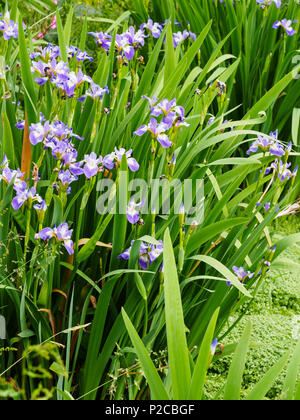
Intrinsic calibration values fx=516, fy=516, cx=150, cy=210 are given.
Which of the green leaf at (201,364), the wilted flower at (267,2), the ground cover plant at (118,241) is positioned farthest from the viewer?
the wilted flower at (267,2)

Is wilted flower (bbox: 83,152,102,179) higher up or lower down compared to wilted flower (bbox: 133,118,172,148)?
lower down

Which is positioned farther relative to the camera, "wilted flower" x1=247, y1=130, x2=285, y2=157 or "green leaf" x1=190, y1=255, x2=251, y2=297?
"wilted flower" x1=247, y1=130, x2=285, y2=157

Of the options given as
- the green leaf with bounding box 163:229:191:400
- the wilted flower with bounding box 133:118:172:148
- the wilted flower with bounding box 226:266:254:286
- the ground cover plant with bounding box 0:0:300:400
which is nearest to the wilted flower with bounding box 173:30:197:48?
the ground cover plant with bounding box 0:0:300:400

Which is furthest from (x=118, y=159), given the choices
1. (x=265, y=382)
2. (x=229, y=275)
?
(x=265, y=382)

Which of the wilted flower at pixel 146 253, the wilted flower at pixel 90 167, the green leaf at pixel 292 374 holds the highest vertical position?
the wilted flower at pixel 90 167

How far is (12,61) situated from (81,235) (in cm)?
82

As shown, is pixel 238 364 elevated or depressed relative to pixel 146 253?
depressed

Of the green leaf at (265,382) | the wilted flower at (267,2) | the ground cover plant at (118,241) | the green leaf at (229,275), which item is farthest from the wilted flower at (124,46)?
the wilted flower at (267,2)

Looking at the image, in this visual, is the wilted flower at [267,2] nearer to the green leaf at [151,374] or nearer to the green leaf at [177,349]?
the green leaf at [177,349]

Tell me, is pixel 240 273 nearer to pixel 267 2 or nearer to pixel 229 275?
pixel 229 275

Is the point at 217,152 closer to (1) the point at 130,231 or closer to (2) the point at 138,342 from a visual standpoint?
(1) the point at 130,231

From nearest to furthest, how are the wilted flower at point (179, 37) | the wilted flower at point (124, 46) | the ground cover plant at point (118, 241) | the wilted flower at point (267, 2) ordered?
the ground cover plant at point (118, 241)
the wilted flower at point (124, 46)
the wilted flower at point (179, 37)
the wilted flower at point (267, 2)

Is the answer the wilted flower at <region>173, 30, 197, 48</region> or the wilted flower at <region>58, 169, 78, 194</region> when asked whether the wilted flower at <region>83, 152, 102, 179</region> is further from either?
the wilted flower at <region>173, 30, 197, 48</region>
